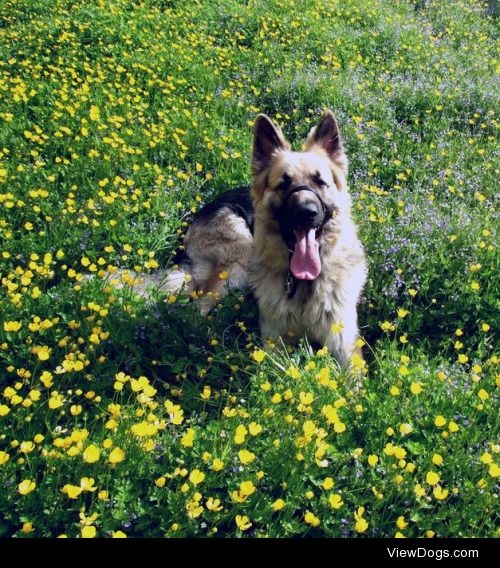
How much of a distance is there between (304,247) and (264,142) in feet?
3.24

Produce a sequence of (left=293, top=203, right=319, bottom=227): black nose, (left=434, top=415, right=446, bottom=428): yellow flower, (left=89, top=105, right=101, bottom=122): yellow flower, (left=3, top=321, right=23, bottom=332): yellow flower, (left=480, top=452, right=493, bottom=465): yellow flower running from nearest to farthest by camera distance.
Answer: (left=480, top=452, right=493, bottom=465): yellow flower
(left=434, top=415, right=446, bottom=428): yellow flower
(left=3, top=321, right=23, bottom=332): yellow flower
(left=293, top=203, right=319, bottom=227): black nose
(left=89, top=105, right=101, bottom=122): yellow flower

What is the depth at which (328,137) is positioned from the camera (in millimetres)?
4098

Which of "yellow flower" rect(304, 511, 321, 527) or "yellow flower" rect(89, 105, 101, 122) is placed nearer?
"yellow flower" rect(304, 511, 321, 527)

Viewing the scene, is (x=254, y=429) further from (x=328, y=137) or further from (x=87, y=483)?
(x=328, y=137)

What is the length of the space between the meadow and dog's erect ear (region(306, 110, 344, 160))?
780mm

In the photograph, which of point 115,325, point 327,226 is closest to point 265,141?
point 327,226

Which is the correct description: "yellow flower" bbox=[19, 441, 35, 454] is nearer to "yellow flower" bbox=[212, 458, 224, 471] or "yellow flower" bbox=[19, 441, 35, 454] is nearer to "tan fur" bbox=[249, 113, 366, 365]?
"yellow flower" bbox=[212, 458, 224, 471]

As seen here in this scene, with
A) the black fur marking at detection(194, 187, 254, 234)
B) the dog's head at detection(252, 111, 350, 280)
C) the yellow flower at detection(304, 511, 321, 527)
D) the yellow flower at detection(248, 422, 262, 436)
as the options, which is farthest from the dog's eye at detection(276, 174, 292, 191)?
the yellow flower at detection(304, 511, 321, 527)

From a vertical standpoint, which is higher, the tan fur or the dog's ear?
the dog's ear

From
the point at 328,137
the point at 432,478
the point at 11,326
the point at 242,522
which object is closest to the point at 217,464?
the point at 242,522

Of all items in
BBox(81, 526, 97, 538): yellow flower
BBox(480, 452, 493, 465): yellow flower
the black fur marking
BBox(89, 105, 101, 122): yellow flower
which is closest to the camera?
BBox(81, 526, 97, 538): yellow flower

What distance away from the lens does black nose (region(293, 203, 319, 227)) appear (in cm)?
354

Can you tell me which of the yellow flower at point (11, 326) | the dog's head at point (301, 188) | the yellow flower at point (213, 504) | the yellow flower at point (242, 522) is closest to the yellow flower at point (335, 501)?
the yellow flower at point (242, 522)
